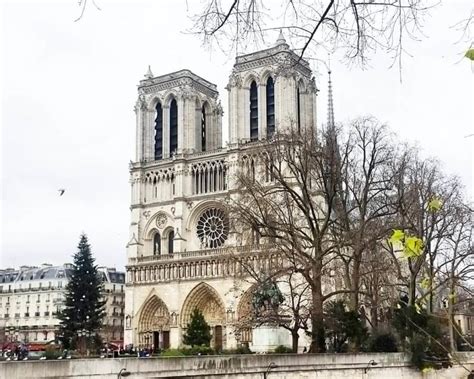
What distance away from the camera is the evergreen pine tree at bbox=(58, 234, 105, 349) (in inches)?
2131

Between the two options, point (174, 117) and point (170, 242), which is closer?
point (170, 242)

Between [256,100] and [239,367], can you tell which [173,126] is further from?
[239,367]

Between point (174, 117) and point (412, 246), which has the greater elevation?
point (174, 117)

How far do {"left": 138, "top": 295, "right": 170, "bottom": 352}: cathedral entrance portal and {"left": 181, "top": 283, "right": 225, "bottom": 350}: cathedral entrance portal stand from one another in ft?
6.20

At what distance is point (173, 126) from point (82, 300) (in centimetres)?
1556

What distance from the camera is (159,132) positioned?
61.0 metres

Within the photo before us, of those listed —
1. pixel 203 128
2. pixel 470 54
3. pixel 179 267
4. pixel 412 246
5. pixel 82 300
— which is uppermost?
pixel 203 128

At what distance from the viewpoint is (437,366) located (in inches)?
890

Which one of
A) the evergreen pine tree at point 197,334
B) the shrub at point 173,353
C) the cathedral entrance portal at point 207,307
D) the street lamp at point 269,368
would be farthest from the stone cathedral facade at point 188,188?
the street lamp at point 269,368

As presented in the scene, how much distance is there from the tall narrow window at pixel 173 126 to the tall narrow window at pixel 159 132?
881 mm

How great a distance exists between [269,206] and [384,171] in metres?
5.32

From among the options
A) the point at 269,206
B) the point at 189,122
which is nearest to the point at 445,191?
the point at 269,206

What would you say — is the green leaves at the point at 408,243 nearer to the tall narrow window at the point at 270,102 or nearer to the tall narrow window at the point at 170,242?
the tall narrow window at the point at 270,102

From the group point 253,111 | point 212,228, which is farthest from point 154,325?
point 253,111
